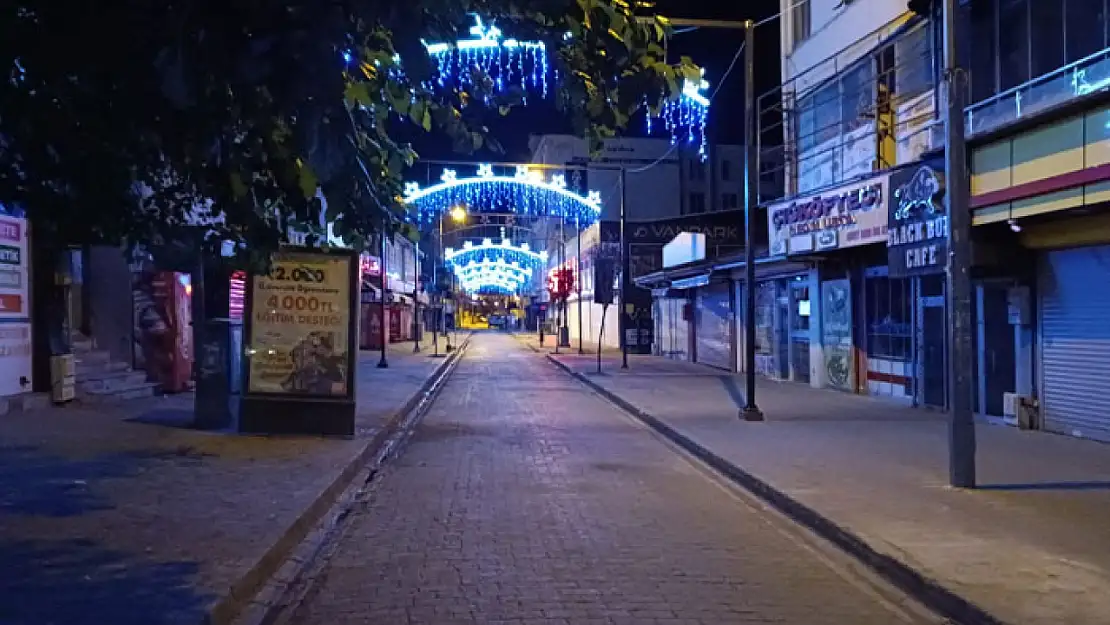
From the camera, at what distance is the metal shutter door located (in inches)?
523

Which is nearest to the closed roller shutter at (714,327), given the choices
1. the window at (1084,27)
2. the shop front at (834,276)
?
the shop front at (834,276)

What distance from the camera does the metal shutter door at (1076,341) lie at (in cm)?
1329

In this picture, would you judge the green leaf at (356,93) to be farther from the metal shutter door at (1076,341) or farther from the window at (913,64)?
the window at (913,64)

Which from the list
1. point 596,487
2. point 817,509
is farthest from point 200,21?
point 596,487

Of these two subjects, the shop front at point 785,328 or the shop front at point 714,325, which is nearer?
the shop front at point 785,328

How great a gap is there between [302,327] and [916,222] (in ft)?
30.6

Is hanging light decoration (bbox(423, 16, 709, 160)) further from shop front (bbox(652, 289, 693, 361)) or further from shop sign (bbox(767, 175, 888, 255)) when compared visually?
shop front (bbox(652, 289, 693, 361))

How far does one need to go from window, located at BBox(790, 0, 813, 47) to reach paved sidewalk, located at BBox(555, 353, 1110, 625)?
9632mm

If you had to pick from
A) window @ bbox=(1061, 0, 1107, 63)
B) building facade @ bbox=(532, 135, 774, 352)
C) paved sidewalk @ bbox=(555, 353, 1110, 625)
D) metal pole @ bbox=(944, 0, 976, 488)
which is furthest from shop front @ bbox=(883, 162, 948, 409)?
building facade @ bbox=(532, 135, 774, 352)

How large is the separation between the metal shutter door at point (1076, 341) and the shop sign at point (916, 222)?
1.51 metres

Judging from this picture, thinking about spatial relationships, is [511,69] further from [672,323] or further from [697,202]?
[697,202]

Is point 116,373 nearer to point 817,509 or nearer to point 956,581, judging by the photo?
point 817,509

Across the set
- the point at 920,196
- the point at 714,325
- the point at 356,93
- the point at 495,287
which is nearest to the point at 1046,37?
the point at 920,196

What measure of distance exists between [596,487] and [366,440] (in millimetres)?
4203
